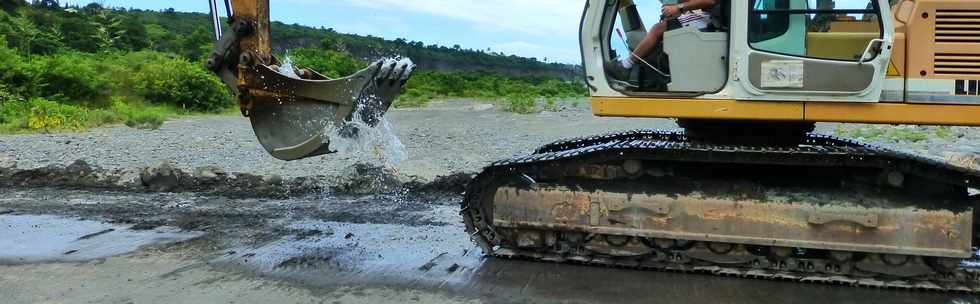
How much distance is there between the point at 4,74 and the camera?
90.4ft

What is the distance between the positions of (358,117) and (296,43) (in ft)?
231

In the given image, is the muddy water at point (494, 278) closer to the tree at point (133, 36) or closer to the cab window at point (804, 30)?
the cab window at point (804, 30)

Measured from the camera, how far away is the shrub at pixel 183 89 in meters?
33.9

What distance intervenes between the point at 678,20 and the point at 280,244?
3583 millimetres

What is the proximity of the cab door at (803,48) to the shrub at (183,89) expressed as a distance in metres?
31.1

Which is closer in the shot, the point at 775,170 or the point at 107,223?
the point at 775,170

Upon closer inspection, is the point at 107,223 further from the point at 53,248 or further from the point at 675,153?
the point at 675,153

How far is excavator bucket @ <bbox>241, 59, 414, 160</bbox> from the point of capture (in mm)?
6480

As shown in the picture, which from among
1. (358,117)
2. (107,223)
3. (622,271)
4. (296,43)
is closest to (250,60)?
(358,117)

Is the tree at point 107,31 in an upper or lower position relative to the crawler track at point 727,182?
upper

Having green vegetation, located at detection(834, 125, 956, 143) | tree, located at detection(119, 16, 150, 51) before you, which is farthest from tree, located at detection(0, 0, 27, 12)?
green vegetation, located at detection(834, 125, 956, 143)

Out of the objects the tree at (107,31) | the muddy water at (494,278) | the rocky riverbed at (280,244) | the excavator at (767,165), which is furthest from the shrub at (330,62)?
the excavator at (767,165)

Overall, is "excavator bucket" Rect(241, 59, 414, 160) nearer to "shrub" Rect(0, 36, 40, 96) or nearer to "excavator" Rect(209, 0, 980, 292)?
"excavator" Rect(209, 0, 980, 292)

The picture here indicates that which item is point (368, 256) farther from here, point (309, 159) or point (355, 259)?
point (309, 159)
